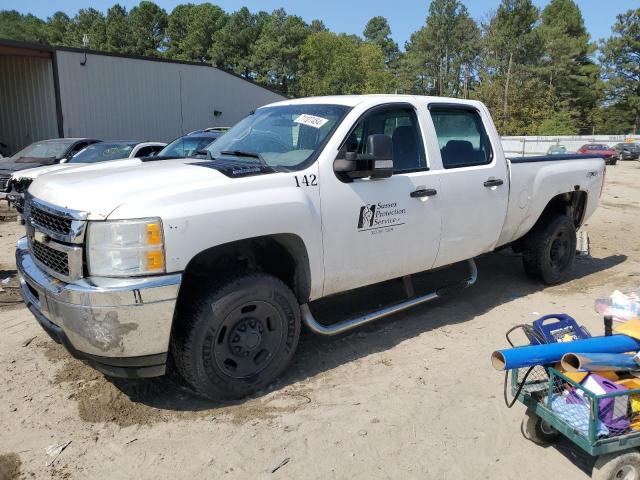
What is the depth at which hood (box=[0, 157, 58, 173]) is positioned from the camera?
12.0m

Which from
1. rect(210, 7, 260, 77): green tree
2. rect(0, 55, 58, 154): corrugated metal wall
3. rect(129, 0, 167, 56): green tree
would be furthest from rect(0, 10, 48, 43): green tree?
rect(0, 55, 58, 154): corrugated metal wall

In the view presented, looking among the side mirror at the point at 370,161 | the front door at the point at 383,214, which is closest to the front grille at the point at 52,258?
the front door at the point at 383,214

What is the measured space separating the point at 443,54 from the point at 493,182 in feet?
269

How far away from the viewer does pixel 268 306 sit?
3.53 metres

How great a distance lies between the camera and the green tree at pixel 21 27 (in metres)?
79.3

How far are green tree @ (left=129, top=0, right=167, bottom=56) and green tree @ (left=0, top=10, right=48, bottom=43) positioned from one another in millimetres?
13406

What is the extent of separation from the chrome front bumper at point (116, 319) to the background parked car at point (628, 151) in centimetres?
4403

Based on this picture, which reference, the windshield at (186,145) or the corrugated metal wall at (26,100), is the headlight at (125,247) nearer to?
the windshield at (186,145)

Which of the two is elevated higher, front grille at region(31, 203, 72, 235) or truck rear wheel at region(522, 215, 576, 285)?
front grille at region(31, 203, 72, 235)

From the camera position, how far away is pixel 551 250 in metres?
6.13

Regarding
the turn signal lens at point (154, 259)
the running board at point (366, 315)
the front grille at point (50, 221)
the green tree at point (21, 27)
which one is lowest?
the running board at point (366, 315)

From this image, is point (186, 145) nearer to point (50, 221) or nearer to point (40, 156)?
point (40, 156)

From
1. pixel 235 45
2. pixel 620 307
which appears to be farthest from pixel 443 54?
pixel 620 307

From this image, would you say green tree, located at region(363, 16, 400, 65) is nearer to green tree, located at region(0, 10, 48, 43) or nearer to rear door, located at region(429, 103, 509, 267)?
green tree, located at region(0, 10, 48, 43)
